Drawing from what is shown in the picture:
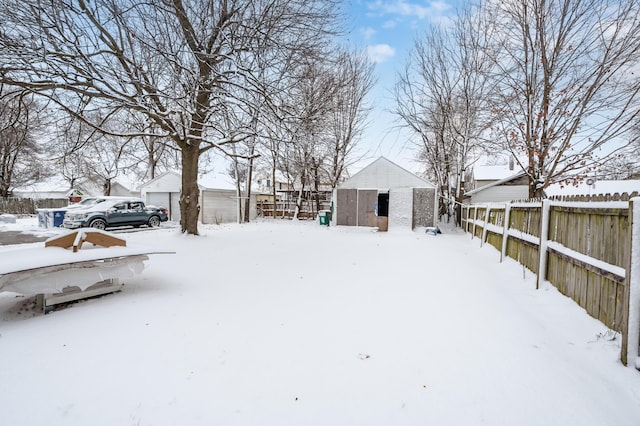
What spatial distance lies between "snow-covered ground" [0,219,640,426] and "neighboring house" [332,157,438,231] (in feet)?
33.5

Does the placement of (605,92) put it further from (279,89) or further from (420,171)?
(420,171)

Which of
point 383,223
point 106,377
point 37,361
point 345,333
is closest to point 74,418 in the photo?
point 106,377

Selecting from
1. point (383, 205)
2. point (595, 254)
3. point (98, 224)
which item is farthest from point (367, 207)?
point (595, 254)

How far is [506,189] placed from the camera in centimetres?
2384

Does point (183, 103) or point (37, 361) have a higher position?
point (183, 103)

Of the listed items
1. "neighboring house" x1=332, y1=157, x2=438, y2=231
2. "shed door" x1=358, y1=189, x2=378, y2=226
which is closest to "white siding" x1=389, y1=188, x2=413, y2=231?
"neighboring house" x1=332, y1=157, x2=438, y2=231

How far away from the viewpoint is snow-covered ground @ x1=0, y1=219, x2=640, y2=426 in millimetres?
2012

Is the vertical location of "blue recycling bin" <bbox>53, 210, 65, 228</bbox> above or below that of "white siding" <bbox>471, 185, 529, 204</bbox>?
below

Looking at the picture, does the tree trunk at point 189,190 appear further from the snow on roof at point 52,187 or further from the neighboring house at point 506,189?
the snow on roof at point 52,187

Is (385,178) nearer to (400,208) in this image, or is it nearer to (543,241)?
(400,208)

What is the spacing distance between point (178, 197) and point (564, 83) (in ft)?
65.9

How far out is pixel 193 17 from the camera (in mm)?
7602

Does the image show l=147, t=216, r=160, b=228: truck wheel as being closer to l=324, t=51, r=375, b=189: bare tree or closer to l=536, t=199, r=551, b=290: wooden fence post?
l=324, t=51, r=375, b=189: bare tree

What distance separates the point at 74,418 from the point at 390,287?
3.75 metres
